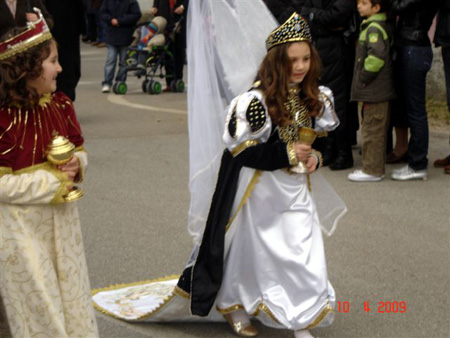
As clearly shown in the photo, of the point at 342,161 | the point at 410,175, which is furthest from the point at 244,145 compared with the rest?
the point at 342,161

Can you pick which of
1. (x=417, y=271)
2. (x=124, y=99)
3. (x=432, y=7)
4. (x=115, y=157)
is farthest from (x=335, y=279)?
(x=124, y=99)

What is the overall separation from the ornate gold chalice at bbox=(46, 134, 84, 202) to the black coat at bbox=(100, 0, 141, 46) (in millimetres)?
10273

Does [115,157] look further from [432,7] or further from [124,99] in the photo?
[124,99]

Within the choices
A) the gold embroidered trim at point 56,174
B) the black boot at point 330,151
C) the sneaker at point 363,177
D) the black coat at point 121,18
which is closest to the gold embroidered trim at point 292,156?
the gold embroidered trim at point 56,174

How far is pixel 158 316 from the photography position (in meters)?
4.45

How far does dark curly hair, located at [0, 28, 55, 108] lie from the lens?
3.30 meters

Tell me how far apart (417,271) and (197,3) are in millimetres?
2231

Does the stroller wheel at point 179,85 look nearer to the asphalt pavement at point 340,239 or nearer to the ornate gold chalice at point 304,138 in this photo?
the asphalt pavement at point 340,239

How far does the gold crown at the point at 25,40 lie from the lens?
3.29m

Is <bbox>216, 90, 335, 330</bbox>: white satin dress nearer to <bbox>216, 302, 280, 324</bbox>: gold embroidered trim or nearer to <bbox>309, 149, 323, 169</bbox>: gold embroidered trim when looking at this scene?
<bbox>216, 302, 280, 324</bbox>: gold embroidered trim

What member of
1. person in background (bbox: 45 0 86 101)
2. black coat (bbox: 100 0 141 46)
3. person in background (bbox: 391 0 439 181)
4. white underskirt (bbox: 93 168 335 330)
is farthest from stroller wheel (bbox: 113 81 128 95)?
white underskirt (bbox: 93 168 335 330)

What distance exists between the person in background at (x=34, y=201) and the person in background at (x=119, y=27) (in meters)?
10.2

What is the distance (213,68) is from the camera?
4.21 meters

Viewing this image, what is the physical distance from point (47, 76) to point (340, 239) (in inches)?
121
